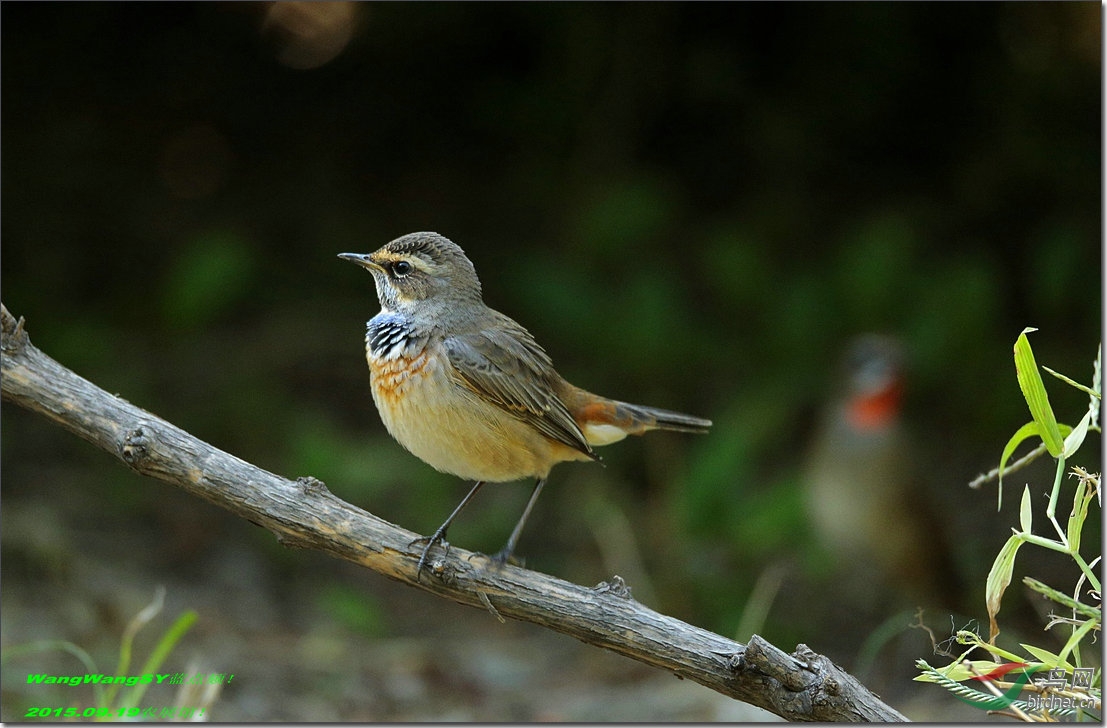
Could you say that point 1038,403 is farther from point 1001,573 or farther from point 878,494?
point 878,494

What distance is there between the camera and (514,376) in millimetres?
3654

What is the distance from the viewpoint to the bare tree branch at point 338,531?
2.89m

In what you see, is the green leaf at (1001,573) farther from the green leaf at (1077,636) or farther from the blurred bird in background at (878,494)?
the blurred bird in background at (878,494)

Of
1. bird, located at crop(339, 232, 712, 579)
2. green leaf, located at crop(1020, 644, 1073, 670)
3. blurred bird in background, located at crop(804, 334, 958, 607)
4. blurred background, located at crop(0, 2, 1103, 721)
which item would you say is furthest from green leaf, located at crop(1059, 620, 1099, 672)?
blurred bird in background, located at crop(804, 334, 958, 607)

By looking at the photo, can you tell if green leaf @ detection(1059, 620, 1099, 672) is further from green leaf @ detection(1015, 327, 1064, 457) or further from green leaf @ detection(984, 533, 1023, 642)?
green leaf @ detection(1015, 327, 1064, 457)

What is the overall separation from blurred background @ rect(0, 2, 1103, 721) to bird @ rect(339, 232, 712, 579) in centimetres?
157

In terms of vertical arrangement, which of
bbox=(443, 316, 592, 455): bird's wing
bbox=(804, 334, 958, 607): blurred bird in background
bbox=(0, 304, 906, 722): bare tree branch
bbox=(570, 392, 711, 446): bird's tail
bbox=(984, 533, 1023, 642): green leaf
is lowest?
bbox=(0, 304, 906, 722): bare tree branch

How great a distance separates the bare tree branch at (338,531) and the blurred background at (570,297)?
1.79m

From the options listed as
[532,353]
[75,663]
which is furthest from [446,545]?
[75,663]

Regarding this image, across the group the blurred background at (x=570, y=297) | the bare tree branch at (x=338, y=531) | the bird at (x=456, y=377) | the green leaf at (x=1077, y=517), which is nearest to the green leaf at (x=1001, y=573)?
the green leaf at (x=1077, y=517)

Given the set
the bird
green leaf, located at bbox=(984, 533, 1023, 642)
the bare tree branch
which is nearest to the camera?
green leaf, located at bbox=(984, 533, 1023, 642)

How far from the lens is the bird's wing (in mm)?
3570

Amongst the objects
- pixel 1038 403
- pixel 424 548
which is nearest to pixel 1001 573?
pixel 1038 403

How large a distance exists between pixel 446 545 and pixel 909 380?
385cm
